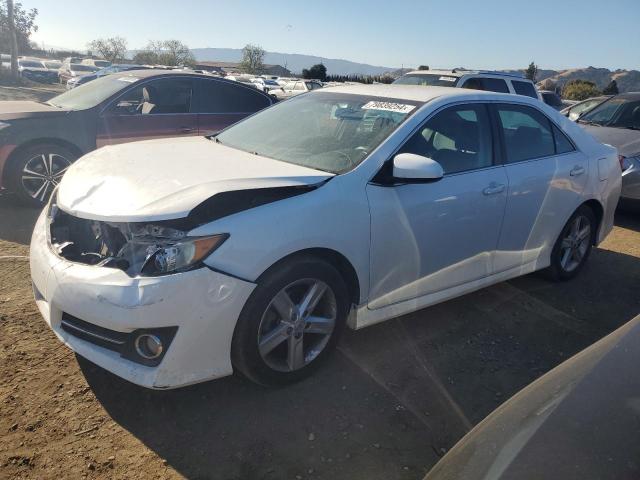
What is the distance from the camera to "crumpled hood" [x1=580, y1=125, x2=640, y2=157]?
6738mm

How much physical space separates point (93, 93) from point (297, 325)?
5.07 m

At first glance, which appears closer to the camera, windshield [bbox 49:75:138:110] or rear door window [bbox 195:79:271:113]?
windshield [bbox 49:75:138:110]

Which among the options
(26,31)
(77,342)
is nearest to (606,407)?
(77,342)

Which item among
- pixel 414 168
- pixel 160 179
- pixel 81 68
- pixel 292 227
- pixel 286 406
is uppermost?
pixel 414 168

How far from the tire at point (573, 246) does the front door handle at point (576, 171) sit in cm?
35

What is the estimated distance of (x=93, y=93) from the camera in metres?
6.33

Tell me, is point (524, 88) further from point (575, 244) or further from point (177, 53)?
point (177, 53)

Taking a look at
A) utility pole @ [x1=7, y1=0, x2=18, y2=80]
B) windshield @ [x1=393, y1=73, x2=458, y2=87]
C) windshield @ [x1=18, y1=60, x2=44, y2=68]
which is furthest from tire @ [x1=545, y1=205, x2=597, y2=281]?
windshield @ [x1=18, y1=60, x2=44, y2=68]

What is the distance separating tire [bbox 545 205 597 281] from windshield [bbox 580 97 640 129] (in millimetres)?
3930

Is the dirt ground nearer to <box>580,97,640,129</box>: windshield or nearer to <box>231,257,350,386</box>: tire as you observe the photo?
<box>231,257,350,386</box>: tire

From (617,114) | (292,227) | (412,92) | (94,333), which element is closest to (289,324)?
(292,227)

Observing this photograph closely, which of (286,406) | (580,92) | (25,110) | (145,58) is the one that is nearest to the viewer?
(286,406)

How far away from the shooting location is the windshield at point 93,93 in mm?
6070

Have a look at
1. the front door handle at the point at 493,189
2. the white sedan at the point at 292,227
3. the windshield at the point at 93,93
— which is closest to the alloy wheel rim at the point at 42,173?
the windshield at the point at 93,93
